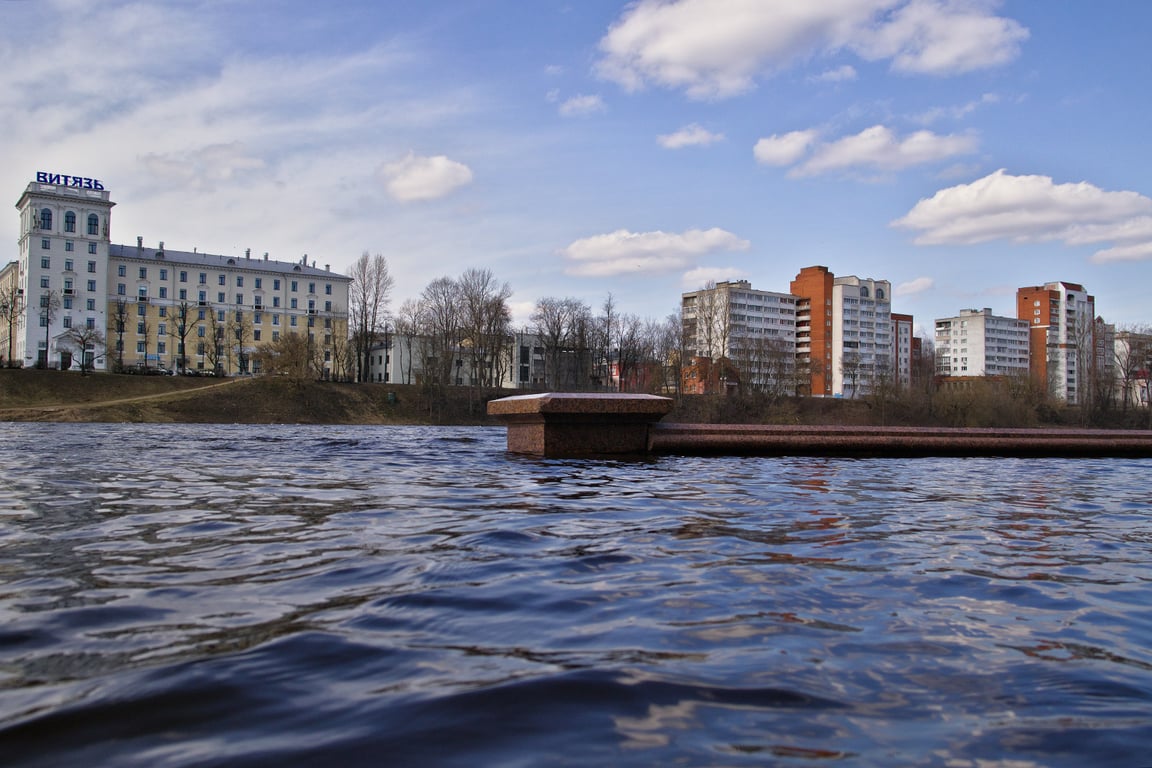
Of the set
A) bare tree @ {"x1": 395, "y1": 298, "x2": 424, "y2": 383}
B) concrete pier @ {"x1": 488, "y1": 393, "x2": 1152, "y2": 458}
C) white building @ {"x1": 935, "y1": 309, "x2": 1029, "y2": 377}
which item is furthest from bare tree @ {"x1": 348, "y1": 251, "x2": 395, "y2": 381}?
white building @ {"x1": 935, "y1": 309, "x2": 1029, "y2": 377}

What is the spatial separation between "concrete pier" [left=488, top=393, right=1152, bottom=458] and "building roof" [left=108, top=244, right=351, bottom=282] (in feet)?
335

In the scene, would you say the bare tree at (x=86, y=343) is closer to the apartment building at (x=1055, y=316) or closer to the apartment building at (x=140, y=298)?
the apartment building at (x=140, y=298)

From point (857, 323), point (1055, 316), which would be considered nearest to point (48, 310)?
point (857, 323)

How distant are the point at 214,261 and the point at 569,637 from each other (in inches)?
4600

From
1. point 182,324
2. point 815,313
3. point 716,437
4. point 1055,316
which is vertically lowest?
point 716,437

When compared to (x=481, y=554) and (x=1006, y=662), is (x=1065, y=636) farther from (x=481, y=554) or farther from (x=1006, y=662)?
(x=481, y=554)

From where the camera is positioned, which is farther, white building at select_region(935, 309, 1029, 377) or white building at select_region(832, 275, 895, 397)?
white building at select_region(935, 309, 1029, 377)

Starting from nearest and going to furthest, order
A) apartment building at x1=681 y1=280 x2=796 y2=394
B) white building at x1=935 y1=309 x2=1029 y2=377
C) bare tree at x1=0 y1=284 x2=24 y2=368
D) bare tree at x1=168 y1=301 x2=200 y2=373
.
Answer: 1. bare tree at x1=0 y1=284 x2=24 y2=368
2. apartment building at x1=681 y1=280 x2=796 y2=394
3. bare tree at x1=168 y1=301 x2=200 y2=373
4. white building at x1=935 y1=309 x2=1029 y2=377

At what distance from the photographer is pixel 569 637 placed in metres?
2.70

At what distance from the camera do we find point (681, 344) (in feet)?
279

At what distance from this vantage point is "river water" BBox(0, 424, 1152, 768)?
1894mm

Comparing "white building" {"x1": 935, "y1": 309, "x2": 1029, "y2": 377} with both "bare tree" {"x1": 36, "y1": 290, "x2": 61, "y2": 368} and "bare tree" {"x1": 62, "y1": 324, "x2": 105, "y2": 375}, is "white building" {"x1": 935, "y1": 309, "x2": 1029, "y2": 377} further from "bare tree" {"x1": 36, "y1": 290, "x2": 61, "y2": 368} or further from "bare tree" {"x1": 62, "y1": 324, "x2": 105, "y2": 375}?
"bare tree" {"x1": 36, "y1": 290, "x2": 61, "y2": 368}

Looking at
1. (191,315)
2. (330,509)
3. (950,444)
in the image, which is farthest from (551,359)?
(330,509)

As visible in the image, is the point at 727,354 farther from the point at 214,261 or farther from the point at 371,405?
the point at 214,261
